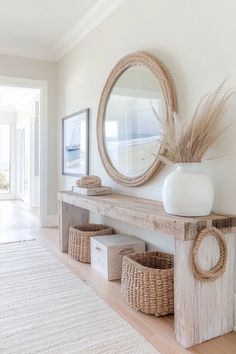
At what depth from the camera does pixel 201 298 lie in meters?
1.62

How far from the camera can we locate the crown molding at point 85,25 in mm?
2989

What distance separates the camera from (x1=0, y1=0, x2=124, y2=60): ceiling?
3023 mm

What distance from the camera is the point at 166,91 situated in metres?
2.20

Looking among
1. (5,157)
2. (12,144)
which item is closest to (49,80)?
(12,144)

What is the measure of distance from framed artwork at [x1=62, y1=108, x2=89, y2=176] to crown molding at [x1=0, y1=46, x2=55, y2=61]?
931mm

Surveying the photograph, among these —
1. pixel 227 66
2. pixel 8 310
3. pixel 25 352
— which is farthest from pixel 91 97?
pixel 25 352

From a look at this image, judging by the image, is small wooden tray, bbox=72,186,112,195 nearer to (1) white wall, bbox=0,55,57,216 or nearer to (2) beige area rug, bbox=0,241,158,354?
(2) beige area rug, bbox=0,241,158,354

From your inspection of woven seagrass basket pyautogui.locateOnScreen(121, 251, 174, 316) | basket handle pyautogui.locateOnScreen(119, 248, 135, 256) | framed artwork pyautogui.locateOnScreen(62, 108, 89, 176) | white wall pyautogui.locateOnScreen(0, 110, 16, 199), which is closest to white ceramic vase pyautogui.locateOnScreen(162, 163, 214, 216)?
woven seagrass basket pyautogui.locateOnScreen(121, 251, 174, 316)

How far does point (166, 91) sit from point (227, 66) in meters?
0.51

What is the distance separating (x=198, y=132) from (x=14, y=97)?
230 inches

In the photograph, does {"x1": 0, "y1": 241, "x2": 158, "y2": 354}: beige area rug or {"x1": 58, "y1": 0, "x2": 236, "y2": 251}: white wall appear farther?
{"x1": 58, "y1": 0, "x2": 236, "y2": 251}: white wall

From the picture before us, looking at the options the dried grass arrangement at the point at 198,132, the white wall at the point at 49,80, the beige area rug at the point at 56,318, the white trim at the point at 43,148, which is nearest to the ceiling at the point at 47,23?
the white wall at the point at 49,80

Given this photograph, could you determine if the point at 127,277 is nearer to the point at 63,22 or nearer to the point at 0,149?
the point at 63,22

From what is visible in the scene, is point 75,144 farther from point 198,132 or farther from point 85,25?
point 198,132
